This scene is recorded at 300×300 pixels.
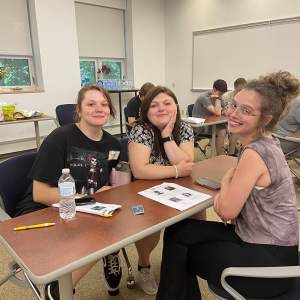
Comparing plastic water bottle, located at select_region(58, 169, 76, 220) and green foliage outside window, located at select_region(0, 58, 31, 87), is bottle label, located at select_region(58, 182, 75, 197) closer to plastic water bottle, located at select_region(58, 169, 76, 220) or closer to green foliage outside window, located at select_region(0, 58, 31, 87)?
plastic water bottle, located at select_region(58, 169, 76, 220)

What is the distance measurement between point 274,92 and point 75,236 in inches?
37.0

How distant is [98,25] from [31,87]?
1.85 metres

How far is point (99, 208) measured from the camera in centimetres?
120

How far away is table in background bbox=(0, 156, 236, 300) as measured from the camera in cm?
87

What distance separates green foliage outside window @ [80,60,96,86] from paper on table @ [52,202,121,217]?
498 centimetres

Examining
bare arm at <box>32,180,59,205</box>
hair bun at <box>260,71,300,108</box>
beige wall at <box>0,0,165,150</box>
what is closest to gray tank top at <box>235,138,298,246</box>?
hair bun at <box>260,71,300,108</box>

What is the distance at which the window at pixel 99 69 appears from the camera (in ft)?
19.5

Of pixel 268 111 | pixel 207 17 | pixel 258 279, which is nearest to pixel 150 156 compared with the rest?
pixel 268 111

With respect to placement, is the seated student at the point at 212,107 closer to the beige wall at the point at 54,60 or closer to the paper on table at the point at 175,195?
the beige wall at the point at 54,60

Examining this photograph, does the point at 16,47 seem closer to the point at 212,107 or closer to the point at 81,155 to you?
the point at 212,107

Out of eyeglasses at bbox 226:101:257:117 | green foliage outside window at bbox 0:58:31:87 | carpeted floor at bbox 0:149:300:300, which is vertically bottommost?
carpeted floor at bbox 0:149:300:300

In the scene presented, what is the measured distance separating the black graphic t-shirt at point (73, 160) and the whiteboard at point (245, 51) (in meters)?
4.07

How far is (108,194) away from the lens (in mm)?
1394

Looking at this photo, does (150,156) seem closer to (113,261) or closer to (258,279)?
(113,261)
